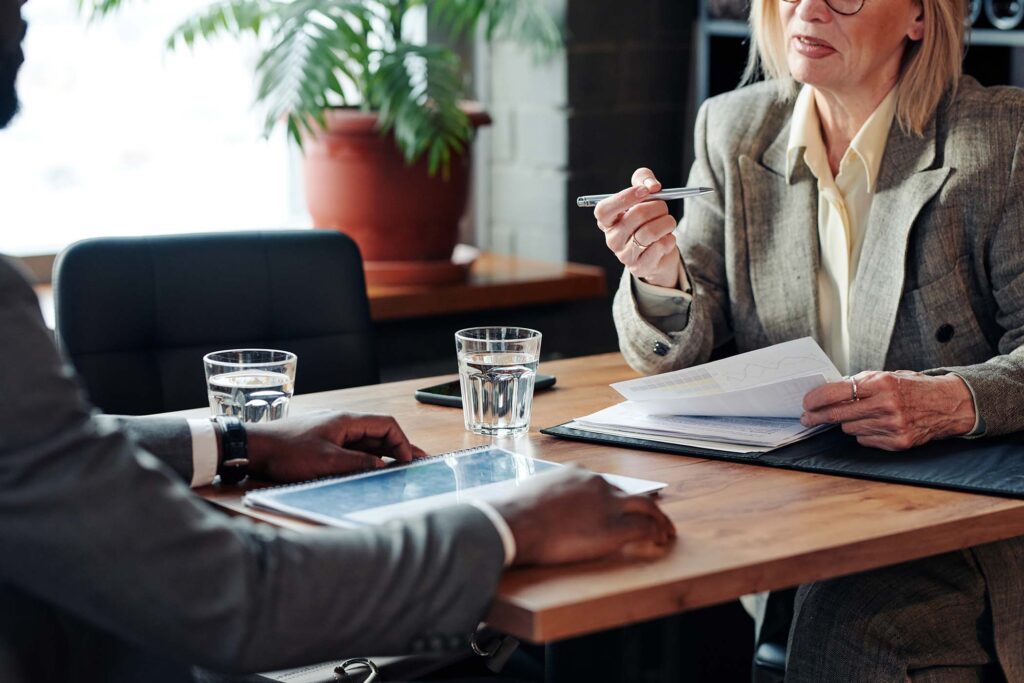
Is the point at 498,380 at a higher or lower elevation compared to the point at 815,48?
lower

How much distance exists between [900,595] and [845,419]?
0.72ft

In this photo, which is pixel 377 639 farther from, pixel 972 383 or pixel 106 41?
pixel 106 41

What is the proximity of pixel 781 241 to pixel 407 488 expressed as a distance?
0.87m

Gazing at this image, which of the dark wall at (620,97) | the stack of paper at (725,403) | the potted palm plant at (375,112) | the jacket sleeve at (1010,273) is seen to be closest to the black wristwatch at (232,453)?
the stack of paper at (725,403)

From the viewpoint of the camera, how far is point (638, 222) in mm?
1672

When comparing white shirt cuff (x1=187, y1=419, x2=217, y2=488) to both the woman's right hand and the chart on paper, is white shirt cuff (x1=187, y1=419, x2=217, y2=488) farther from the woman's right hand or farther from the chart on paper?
the woman's right hand

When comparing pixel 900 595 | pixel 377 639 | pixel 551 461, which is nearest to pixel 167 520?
pixel 377 639

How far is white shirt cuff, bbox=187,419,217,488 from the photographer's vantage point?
1.33 meters

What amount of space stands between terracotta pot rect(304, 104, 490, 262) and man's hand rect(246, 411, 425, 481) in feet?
4.19

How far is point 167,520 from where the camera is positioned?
944mm

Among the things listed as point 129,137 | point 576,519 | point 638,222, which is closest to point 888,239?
point 638,222

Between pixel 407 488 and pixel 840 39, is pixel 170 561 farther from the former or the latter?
pixel 840 39

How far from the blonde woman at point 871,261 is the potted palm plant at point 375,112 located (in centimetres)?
69

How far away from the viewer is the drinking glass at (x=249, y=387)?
1.52 meters
